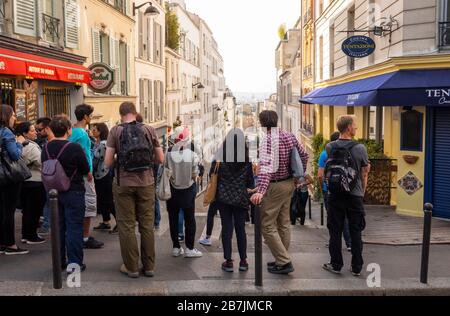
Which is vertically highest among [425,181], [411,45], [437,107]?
[411,45]

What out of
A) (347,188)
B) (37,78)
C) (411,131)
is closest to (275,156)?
(347,188)

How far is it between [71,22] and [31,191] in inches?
340

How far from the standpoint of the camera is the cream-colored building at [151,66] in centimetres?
2391

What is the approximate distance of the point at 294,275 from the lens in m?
5.91

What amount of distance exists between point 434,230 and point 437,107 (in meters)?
2.49

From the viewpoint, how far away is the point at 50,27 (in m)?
13.0

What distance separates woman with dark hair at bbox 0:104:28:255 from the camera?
Result: 612 centimetres

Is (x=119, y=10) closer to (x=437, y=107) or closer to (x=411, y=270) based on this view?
(x=437, y=107)

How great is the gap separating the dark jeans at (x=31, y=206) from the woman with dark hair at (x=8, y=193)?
50 centimetres

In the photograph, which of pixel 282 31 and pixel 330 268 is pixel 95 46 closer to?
pixel 330 268

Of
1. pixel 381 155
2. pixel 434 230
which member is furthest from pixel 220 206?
pixel 381 155

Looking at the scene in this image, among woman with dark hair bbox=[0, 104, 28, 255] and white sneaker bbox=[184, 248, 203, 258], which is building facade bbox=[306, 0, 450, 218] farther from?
woman with dark hair bbox=[0, 104, 28, 255]

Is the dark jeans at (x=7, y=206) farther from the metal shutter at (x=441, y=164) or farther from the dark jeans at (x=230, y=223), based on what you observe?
the metal shutter at (x=441, y=164)

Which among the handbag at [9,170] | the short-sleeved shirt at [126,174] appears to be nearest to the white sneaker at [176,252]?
the short-sleeved shirt at [126,174]
